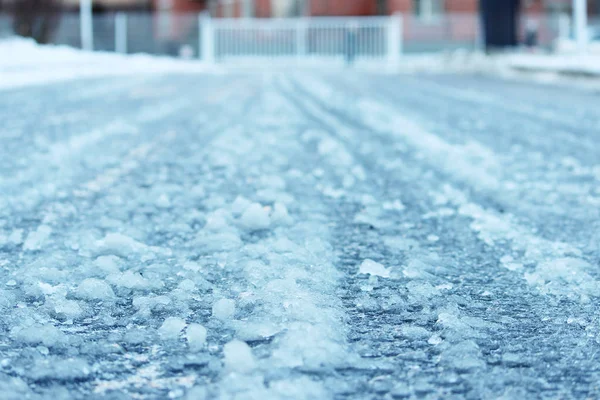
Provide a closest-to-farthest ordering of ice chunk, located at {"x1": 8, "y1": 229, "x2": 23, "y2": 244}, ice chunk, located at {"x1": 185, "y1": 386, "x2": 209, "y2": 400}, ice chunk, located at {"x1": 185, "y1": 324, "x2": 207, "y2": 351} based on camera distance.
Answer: ice chunk, located at {"x1": 185, "y1": 386, "x2": 209, "y2": 400}
ice chunk, located at {"x1": 185, "y1": 324, "x2": 207, "y2": 351}
ice chunk, located at {"x1": 8, "y1": 229, "x2": 23, "y2": 244}

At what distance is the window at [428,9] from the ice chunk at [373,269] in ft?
83.4

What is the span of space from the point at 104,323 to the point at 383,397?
574 millimetres

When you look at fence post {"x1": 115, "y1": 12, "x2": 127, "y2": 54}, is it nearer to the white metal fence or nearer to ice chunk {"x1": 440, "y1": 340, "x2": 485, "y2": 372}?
the white metal fence

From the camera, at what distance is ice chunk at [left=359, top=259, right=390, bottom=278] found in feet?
5.88

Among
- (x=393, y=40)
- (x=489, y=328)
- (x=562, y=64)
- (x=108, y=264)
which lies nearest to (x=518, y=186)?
(x=489, y=328)

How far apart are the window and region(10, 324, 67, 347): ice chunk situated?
26.0 metres

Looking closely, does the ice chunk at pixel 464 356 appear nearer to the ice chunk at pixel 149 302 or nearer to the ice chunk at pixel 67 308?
the ice chunk at pixel 149 302

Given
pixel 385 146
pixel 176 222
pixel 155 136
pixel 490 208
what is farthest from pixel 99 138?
pixel 490 208

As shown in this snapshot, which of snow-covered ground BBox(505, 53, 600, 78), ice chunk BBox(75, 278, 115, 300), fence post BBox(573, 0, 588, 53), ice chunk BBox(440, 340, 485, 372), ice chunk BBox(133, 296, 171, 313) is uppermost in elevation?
fence post BBox(573, 0, 588, 53)

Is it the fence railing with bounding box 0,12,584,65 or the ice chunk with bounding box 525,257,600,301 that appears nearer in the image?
the ice chunk with bounding box 525,257,600,301

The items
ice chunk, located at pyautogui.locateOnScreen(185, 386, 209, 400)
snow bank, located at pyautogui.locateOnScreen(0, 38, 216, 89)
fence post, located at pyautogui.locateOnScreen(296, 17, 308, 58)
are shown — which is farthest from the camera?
fence post, located at pyautogui.locateOnScreen(296, 17, 308, 58)

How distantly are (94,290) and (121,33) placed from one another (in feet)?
67.8

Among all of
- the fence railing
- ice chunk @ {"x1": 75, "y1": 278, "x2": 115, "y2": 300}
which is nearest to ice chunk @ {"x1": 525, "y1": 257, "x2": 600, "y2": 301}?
ice chunk @ {"x1": 75, "y1": 278, "x2": 115, "y2": 300}

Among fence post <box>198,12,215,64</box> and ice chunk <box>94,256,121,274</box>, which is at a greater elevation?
fence post <box>198,12,215,64</box>
